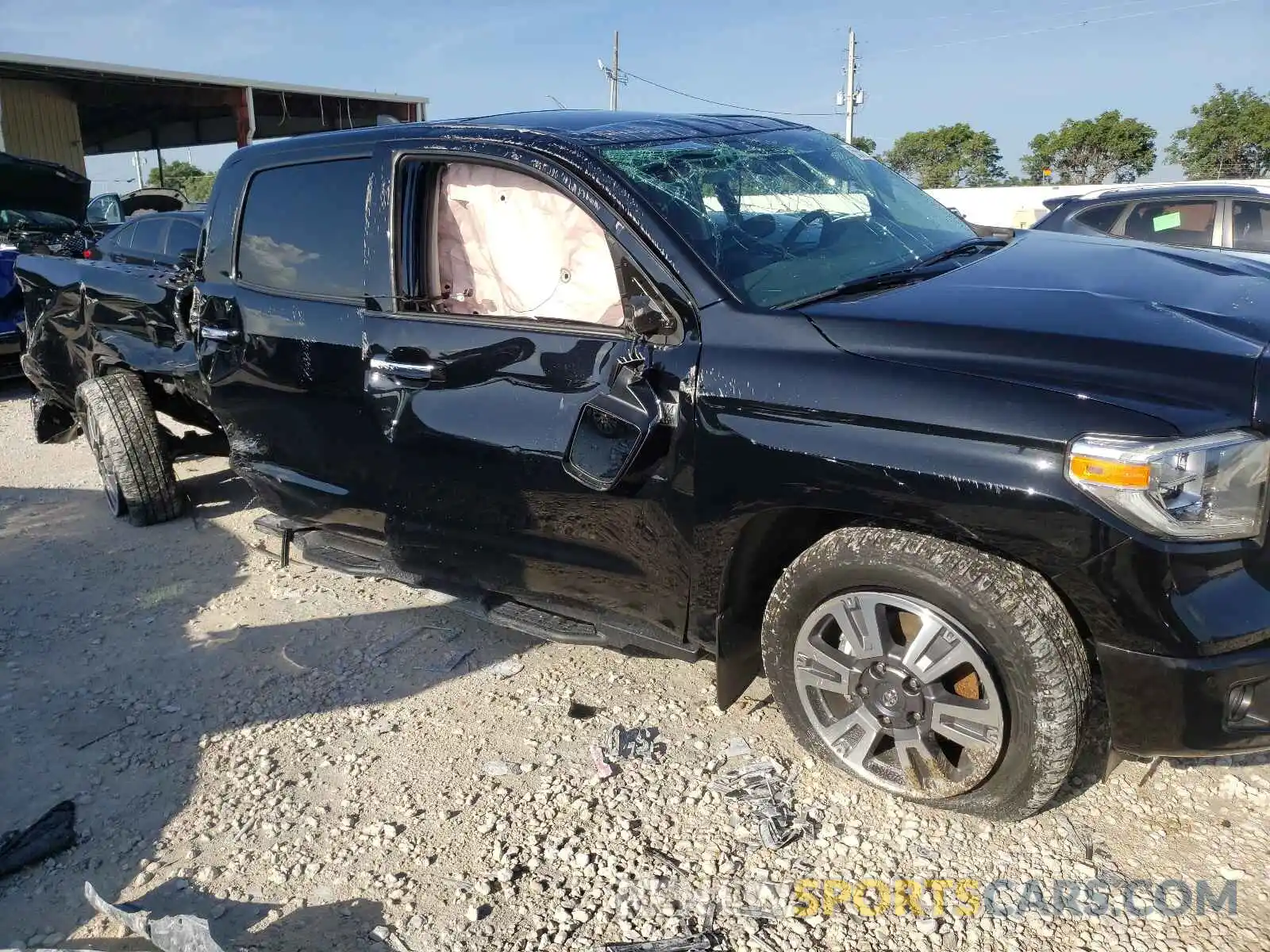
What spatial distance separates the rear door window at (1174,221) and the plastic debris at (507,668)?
590cm

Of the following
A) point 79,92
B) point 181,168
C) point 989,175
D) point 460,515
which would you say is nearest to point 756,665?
point 460,515

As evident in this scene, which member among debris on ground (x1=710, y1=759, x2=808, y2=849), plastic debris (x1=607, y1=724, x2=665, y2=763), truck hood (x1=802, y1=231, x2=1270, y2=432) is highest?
truck hood (x1=802, y1=231, x2=1270, y2=432)

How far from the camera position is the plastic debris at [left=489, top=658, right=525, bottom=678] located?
11.7 ft

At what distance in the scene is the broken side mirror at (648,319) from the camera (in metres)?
2.65

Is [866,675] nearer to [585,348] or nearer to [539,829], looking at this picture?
[539,829]

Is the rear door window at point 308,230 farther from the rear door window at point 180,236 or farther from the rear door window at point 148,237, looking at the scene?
the rear door window at point 148,237

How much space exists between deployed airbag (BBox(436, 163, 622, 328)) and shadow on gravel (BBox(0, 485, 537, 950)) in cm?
140

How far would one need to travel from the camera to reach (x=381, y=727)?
3295 mm

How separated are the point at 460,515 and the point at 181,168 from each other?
5554 cm

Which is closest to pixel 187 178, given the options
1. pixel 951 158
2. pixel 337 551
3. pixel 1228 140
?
pixel 951 158

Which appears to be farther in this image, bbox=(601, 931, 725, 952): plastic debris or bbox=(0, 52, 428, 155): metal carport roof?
bbox=(0, 52, 428, 155): metal carport roof

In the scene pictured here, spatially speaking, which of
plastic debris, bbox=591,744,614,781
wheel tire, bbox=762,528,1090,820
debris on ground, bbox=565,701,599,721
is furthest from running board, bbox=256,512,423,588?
wheel tire, bbox=762,528,1090,820

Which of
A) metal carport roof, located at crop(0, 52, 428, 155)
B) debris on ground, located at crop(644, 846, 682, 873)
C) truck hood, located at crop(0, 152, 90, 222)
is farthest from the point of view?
metal carport roof, located at crop(0, 52, 428, 155)

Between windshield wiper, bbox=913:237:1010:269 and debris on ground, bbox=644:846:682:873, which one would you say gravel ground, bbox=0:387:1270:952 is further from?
windshield wiper, bbox=913:237:1010:269
